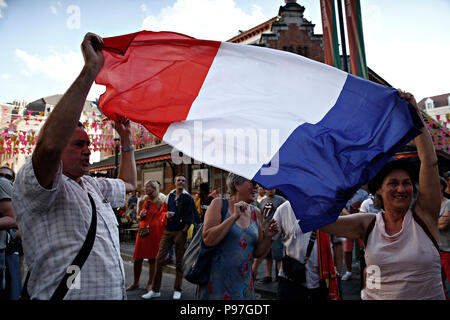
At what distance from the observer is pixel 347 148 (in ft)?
7.64

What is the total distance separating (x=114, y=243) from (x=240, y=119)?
50.1 inches

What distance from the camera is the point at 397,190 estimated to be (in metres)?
→ 2.38

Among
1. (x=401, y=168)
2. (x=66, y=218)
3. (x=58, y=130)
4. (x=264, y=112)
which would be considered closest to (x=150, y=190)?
(x=264, y=112)

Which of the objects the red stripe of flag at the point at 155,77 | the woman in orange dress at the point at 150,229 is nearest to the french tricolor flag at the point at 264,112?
the red stripe of flag at the point at 155,77

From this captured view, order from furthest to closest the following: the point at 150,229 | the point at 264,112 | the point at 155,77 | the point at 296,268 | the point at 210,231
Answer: the point at 150,229 < the point at 296,268 < the point at 210,231 < the point at 155,77 < the point at 264,112

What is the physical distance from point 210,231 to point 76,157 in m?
1.41

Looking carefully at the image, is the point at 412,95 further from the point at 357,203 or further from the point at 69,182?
the point at 357,203

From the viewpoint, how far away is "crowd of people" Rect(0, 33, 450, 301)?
5.26ft

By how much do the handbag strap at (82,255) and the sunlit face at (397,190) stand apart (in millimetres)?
2057

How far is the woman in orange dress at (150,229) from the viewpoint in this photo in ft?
21.1

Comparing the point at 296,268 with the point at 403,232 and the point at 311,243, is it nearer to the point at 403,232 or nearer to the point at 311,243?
the point at 311,243

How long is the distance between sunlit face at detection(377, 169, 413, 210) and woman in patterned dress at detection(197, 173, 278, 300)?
3.43 ft
